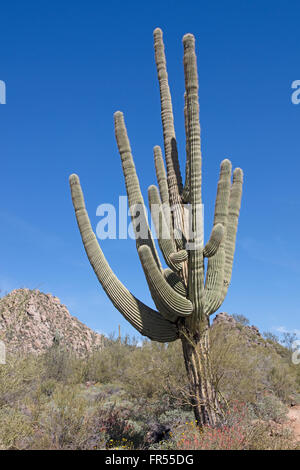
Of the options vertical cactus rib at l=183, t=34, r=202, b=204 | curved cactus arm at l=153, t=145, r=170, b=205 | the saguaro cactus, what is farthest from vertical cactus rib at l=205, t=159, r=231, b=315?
curved cactus arm at l=153, t=145, r=170, b=205

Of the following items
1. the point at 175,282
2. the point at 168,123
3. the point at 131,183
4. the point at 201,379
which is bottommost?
the point at 201,379

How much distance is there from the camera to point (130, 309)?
8.70 meters

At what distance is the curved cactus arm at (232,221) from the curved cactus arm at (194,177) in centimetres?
141

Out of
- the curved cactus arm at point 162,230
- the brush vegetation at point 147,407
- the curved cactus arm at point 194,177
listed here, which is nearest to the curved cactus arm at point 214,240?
the curved cactus arm at point 194,177

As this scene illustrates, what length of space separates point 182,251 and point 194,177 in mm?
1435

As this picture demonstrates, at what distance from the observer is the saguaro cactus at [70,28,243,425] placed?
309 inches

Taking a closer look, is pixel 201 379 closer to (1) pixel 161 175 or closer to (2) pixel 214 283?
(2) pixel 214 283

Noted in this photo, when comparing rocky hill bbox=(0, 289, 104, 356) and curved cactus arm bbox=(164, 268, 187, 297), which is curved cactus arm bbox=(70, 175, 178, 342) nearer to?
curved cactus arm bbox=(164, 268, 187, 297)

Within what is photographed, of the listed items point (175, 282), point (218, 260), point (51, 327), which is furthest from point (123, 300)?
point (51, 327)

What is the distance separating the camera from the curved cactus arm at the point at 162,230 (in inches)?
320

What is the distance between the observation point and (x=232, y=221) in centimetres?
942

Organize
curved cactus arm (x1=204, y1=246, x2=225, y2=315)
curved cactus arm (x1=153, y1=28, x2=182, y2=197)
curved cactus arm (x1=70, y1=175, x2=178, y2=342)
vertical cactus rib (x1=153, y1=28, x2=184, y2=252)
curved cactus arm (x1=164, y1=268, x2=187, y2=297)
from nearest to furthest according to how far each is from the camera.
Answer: curved cactus arm (x1=164, y1=268, x2=187, y2=297)
curved cactus arm (x1=204, y1=246, x2=225, y2=315)
curved cactus arm (x1=70, y1=175, x2=178, y2=342)
vertical cactus rib (x1=153, y1=28, x2=184, y2=252)
curved cactus arm (x1=153, y1=28, x2=182, y2=197)
